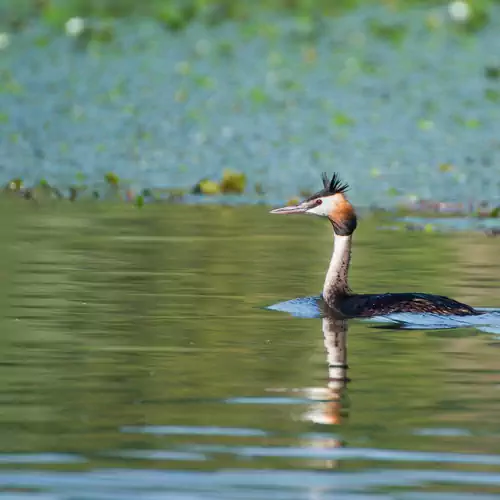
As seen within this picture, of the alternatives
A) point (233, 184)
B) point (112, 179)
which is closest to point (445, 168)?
point (233, 184)

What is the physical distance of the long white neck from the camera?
14500 millimetres

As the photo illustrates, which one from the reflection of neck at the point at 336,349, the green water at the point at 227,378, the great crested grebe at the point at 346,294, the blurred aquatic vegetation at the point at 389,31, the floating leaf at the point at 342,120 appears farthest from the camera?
the blurred aquatic vegetation at the point at 389,31

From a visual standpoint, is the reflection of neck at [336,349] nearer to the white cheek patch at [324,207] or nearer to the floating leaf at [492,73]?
the white cheek patch at [324,207]

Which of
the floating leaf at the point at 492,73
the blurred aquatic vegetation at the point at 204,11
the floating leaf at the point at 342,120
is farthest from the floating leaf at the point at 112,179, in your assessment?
the blurred aquatic vegetation at the point at 204,11

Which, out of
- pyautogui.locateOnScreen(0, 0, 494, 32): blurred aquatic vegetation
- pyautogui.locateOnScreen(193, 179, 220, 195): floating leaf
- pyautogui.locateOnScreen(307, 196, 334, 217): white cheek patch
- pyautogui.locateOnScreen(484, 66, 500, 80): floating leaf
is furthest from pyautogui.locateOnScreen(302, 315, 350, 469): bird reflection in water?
pyautogui.locateOnScreen(0, 0, 494, 32): blurred aquatic vegetation

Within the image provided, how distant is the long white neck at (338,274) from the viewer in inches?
571

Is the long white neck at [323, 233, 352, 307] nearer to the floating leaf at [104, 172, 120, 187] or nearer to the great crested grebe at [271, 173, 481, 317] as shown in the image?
the great crested grebe at [271, 173, 481, 317]

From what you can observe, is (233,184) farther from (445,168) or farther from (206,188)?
(445,168)

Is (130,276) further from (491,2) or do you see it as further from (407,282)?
(491,2)

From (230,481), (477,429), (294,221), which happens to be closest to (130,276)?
(294,221)

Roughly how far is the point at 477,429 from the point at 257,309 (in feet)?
15.5

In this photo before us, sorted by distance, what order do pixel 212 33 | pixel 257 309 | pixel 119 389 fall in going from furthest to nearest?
pixel 212 33, pixel 257 309, pixel 119 389

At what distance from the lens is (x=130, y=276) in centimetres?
1568

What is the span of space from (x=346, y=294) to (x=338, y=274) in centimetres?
25
